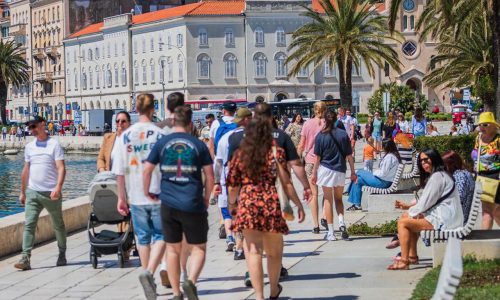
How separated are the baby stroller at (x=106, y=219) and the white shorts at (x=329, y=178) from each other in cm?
301

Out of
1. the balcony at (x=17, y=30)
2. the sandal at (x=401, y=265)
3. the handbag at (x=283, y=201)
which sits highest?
the balcony at (x=17, y=30)

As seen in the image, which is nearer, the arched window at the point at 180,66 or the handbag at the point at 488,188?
the handbag at the point at 488,188

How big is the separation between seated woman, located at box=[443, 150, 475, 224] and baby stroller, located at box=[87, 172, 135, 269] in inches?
154

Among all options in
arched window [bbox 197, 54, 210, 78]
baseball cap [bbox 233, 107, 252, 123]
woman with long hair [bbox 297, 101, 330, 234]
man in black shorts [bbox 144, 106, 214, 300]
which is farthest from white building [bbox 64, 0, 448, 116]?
man in black shorts [bbox 144, 106, 214, 300]

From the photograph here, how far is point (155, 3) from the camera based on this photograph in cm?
14212

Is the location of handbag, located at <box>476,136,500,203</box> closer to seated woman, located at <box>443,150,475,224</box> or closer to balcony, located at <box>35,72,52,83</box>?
seated woman, located at <box>443,150,475,224</box>

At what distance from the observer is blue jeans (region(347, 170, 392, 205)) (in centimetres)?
1909

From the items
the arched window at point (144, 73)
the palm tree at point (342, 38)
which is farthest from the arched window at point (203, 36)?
the palm tree at point (342, 38)

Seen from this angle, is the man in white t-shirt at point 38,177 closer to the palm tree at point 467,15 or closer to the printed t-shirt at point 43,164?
the printed t-shirt at point 43,164

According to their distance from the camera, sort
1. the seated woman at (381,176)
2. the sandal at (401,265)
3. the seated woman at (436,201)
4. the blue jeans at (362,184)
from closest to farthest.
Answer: the seated woman at (436,201) < the sandal at (401,265) < the seated woman at (381,176) < the blue jeans at (362,184)

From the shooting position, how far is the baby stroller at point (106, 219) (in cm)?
1357

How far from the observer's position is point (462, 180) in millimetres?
13070

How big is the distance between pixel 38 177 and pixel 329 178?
162 inches

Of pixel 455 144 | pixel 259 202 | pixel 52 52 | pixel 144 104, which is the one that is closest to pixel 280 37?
pixel 52 52
